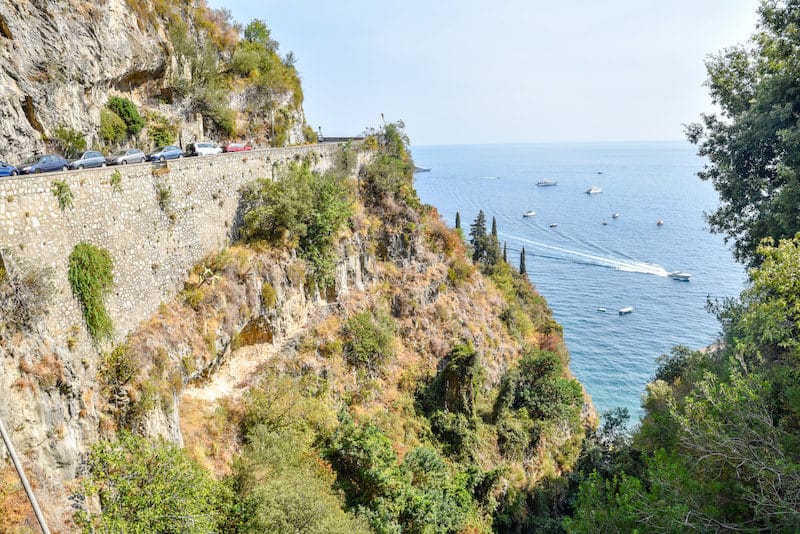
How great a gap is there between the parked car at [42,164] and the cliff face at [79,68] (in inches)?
78.4

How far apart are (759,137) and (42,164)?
3066 cm

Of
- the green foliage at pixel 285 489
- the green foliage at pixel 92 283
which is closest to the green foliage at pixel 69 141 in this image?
the green foliage at pixel 92 283

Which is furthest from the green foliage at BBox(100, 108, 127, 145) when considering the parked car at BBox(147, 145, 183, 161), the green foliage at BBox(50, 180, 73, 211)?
the green foliage at BBox(50, 180, 73, 211)

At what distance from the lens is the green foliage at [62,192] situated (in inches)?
631

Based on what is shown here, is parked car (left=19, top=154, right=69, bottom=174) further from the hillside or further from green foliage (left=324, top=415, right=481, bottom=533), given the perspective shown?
green foliage (left=324, top=415, right=481, bottom=533)

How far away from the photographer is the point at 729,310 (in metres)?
20.6

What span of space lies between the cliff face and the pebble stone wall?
23.0 feet

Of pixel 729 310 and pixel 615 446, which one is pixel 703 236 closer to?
pixel 615 446

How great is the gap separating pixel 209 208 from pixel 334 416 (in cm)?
1446

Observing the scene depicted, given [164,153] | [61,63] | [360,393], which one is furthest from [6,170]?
[360,393]

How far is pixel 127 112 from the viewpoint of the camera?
93.9ft

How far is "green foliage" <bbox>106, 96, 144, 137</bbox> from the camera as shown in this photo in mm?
28031

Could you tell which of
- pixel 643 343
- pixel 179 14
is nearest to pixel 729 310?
pixel 179 14

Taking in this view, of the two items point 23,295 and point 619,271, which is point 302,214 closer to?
point 23,295
